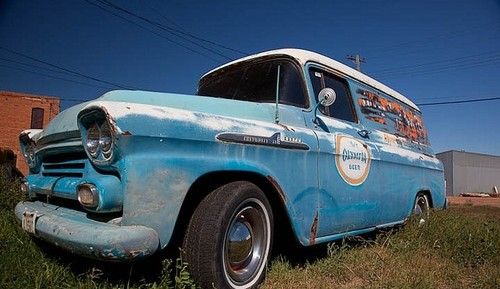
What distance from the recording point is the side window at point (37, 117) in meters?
20.0

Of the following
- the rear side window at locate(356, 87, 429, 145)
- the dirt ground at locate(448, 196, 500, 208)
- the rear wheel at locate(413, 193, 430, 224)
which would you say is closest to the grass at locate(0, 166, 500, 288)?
the rear wheel at locate(413, 193, 430, 224)

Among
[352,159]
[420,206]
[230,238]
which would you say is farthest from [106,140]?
[420,206]

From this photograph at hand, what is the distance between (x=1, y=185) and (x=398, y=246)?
512cm

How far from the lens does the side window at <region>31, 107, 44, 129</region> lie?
2003 cm

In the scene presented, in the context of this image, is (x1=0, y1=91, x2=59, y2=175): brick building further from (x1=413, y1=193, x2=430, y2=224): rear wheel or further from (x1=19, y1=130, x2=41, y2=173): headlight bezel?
(x1=413, y1=193, x2=430, y2=224): rear wheel

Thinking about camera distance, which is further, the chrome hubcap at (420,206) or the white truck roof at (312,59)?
the chrome hubcap at (420,206)

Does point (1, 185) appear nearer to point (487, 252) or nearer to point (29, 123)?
point (487, 252)

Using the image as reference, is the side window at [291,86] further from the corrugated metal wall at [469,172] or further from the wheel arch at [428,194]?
the corrugated metal wall at [469,172]

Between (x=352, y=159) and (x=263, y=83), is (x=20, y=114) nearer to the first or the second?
(x=263, y=83)

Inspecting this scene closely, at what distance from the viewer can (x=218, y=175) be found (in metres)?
2.38

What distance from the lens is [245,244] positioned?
240cm

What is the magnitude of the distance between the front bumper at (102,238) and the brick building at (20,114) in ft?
68.7

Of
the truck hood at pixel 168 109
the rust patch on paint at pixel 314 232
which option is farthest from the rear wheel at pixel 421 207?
the truck hood at pixel 168 109

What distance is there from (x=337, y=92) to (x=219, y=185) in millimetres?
1945
